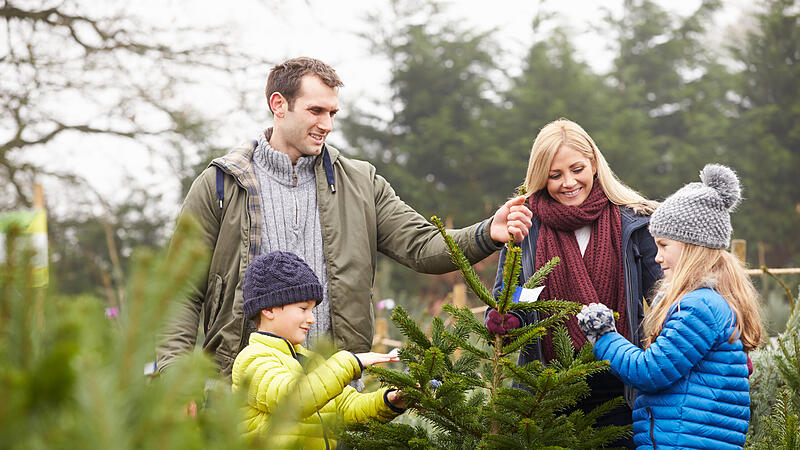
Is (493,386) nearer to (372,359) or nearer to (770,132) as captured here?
(372,359)

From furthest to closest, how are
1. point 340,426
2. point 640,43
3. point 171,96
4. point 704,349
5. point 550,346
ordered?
point 640,43 → point 171,96 → point 550,346 → point 704,349 → point 340,426

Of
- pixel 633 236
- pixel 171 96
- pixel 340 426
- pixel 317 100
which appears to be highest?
pixel 171 96

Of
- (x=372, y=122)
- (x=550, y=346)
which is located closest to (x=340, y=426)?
(x=550, y=346)

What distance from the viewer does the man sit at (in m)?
3.03

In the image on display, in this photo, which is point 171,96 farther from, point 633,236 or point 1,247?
point 1,247

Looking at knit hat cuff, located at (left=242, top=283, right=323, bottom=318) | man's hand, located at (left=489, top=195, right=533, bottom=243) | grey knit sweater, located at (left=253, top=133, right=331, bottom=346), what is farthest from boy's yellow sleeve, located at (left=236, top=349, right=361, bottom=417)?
man's hand, located at (left=489, top=195, right=533, bottom=243)

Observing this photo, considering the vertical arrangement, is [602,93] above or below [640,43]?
below

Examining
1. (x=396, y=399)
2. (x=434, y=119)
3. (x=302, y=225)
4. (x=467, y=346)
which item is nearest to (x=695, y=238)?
(x=467, y=346)

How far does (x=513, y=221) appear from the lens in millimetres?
2736

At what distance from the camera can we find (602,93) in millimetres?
18984

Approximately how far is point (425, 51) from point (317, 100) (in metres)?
15.9

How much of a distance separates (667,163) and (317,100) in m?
17.5

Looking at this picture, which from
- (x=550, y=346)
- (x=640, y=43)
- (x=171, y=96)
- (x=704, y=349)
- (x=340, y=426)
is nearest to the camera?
(x=340, y=426)

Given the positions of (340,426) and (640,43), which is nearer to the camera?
(340,426)
